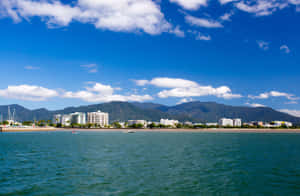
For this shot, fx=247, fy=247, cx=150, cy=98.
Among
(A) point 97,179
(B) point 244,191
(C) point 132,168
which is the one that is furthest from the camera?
(C) point 132,168

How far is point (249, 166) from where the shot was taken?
123 ft

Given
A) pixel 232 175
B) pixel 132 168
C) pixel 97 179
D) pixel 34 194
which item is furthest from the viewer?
pixel 132 168

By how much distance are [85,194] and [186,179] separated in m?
11.3

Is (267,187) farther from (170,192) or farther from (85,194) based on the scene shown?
(85,194)

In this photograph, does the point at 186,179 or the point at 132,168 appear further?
the point at 132,168

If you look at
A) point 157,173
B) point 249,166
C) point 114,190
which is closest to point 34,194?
point 114,190

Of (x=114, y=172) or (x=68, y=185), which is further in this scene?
(x=114, y=172)

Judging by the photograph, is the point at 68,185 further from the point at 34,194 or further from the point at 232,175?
the point at 232,175

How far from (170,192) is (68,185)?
10316mm

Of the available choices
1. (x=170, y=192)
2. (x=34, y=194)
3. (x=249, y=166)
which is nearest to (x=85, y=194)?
(x=34, y=194)

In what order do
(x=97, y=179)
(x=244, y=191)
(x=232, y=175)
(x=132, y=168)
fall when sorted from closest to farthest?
(x=244, y=191) → (x=97, y=179) → (x=232, y=175) → (x=132, y=168)

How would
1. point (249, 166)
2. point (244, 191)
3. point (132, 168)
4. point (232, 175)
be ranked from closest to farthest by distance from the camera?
point (244, 191) → point (232, 175) → point (132, 168) → point (249, 166)

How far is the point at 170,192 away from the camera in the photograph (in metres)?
22.3

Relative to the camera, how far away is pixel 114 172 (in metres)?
31.1
